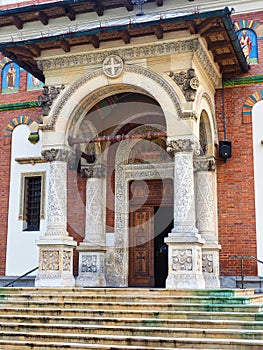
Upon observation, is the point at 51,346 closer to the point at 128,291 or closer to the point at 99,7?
the point at 128,291

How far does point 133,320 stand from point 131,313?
40cm

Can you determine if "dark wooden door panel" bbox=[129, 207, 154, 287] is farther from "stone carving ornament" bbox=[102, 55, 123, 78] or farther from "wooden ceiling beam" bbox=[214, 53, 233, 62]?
"wooden ceiling beam" bbox=[214, 53, 233, 62]

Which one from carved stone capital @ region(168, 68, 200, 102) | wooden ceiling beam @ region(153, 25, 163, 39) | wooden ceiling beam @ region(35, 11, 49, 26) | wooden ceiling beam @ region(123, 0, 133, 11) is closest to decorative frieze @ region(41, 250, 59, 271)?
carved stone capital @ region(168, 68, 200, 102)

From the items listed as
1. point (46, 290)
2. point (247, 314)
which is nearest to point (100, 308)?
point (46, 290)

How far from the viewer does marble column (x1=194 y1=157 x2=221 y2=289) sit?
41.2ft

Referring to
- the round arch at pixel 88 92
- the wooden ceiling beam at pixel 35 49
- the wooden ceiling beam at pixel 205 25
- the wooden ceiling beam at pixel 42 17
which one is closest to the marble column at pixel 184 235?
the round arch at pixel 88 92

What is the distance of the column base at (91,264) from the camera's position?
13594 mm

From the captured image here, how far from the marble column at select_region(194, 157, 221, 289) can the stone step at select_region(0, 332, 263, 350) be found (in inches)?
193

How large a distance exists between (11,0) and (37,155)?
486 centimetres

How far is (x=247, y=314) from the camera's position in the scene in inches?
320

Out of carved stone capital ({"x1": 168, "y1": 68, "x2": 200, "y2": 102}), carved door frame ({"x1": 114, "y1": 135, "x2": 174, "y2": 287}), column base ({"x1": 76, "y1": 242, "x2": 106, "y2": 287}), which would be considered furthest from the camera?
carved door frame ({"x1": 114, "y1": 135, "x2": 174, "y2": 287})

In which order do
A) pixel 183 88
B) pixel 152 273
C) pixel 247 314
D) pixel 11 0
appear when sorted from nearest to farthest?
pixel 247 314 → pixel 183 88 → pixel 152 273 → pixel 11 0

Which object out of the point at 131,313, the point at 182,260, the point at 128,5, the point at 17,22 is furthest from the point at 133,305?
the point at 17,22

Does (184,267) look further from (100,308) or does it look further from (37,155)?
(37,155)
